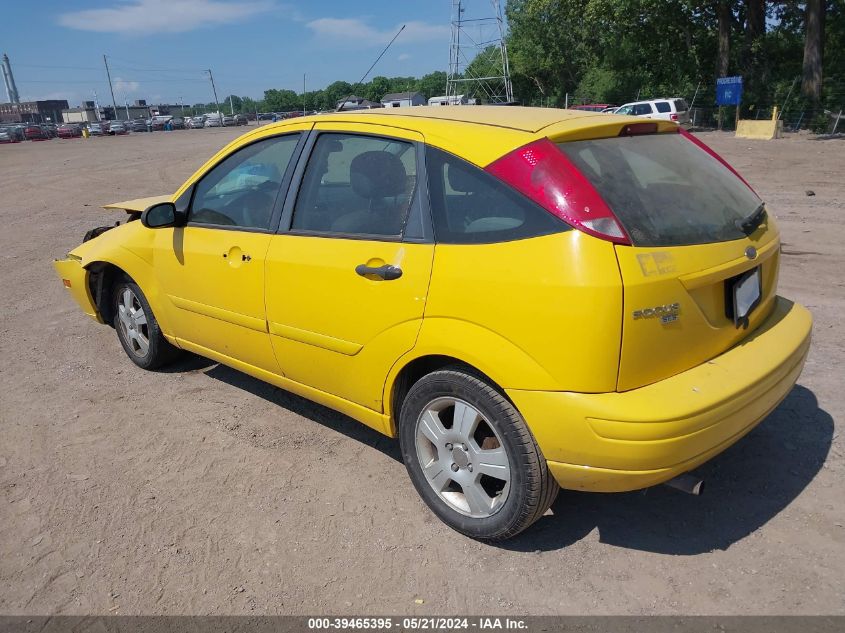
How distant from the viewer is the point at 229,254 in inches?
144

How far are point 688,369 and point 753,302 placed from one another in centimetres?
58

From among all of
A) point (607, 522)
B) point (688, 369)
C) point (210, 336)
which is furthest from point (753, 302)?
point (210, 336)

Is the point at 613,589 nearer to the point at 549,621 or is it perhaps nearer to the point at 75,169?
the point at 549,621

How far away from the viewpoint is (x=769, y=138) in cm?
2539

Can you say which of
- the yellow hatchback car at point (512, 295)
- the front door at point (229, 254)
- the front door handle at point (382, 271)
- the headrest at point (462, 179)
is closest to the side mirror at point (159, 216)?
the front door at point (229, 254)

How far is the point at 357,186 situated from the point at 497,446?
1.45 m

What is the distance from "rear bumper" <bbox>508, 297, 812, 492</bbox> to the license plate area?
182 millimetres

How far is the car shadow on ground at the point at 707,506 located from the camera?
9.31 ft

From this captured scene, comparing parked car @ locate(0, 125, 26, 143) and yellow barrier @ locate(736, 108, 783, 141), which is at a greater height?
parked car @ locate(0, 125, 26, 143)

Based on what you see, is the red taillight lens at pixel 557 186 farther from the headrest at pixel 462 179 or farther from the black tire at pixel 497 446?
the black tire at pixel 497 446

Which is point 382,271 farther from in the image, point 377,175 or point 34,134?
point 34,134

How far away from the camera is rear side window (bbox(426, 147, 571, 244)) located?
8.13 feet

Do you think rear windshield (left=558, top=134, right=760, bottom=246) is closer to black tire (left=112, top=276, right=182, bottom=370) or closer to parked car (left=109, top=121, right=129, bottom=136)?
black tire (left=112, top=276, right=182, bottom=370)

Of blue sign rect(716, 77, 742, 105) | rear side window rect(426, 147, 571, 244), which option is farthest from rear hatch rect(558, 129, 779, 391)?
blue sign rect(716, 77, 742, 105)
